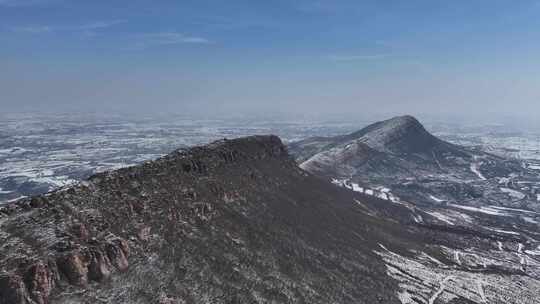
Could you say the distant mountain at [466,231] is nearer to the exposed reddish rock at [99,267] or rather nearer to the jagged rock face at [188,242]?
the jagged rock face at [188,242]

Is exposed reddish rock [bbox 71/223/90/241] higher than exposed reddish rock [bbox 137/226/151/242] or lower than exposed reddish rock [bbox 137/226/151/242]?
higher

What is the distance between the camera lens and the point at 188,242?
177 ft

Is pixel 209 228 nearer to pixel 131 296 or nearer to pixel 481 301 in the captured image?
pixel 131 296

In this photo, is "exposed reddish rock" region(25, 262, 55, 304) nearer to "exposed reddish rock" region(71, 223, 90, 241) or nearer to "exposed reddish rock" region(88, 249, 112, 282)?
"exposed reddish rock" region(88, 249, 112, 282)

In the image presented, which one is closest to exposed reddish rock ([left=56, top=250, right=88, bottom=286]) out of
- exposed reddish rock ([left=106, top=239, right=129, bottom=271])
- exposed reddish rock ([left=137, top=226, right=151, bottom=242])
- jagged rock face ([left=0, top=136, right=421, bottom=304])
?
jagged rock face ([left=0, top=136, right=421, bottom=304])

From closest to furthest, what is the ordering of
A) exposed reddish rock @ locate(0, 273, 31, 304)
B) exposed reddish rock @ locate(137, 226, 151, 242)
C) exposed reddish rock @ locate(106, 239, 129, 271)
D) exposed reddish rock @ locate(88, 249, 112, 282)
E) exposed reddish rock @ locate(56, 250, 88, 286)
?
exposed reddish rock @ locate(0, 273, 31, 304) < exposed reddish rock @ locate(56, 250, 88, 286) < exposed reddish rock @ locate(88, 249, 112, 282) < exposed reddish rock @ locate(106, 239, 129, 271) < exposed reddish rock @ locate(137, 226, 151, 242)

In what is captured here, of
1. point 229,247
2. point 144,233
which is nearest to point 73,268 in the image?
point 144,233

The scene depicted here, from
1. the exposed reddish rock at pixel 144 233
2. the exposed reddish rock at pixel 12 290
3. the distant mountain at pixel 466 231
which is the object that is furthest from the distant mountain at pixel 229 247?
the distant mountain at pixel 466 231

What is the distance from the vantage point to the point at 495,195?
7106 inches

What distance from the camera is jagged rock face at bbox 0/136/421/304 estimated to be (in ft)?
133

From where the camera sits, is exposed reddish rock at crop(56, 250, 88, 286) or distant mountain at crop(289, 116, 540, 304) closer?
exposed reddish rock at crop(56, 250, 88, 286)

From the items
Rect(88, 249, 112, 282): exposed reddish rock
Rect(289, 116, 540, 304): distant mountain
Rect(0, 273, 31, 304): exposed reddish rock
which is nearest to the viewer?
Rect(0, 273, 31, 304): exposed reddish rock

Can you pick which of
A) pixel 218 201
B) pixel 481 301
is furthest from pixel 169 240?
pixel 481 301

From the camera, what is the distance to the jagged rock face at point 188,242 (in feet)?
133
